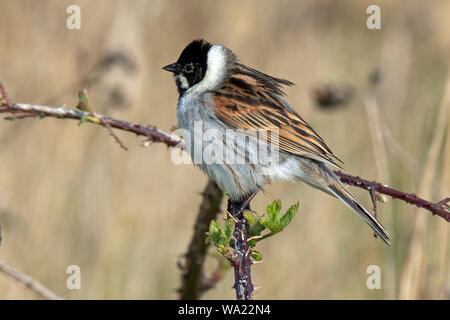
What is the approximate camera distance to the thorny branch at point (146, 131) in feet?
6.64

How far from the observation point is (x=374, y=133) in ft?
10.6

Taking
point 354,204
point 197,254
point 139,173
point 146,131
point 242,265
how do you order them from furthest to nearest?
point 139,173, point 354,204, point 197,254, point 146,131, point 242,265

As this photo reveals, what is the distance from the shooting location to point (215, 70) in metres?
3.46

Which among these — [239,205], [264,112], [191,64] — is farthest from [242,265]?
[191,64]

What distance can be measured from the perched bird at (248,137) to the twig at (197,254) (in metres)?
0.22

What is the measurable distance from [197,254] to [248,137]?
A: 0.80 metres

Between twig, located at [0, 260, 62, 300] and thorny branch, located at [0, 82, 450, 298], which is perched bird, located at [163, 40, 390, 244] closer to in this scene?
thorny branch, located at [0, 82, 450, 298]

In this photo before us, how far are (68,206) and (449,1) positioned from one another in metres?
4.14

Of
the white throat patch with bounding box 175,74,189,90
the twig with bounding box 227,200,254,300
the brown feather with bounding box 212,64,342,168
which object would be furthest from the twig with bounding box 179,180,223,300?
the white throat patch with bounding box 175,74,189,90

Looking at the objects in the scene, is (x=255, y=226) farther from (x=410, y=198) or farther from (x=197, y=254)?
(x=197, y=254)

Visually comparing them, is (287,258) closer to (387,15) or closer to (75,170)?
(75,170)

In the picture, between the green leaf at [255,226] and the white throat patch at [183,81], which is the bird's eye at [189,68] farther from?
the green leaf at [255,226]

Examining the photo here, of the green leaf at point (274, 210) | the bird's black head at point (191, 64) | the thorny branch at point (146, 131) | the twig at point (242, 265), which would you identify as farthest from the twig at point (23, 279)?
the bird's black head at point (191, 64)

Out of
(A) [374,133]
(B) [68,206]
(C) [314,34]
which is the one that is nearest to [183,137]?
(A) [374,133]
